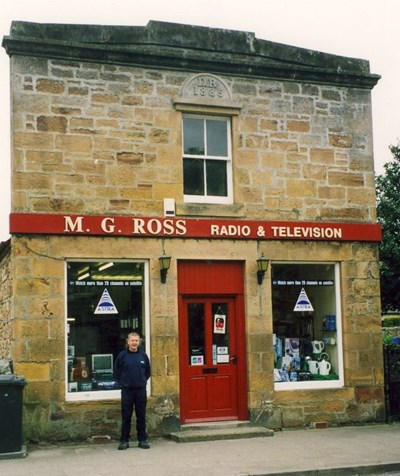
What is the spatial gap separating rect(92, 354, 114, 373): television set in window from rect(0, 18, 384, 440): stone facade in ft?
2.13

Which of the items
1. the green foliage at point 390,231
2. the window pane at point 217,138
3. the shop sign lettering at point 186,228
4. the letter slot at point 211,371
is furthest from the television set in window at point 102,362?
the green foliage at point 390,231

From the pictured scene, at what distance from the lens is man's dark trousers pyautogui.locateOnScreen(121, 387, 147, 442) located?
37.7ft

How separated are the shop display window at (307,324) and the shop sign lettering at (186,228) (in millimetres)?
671

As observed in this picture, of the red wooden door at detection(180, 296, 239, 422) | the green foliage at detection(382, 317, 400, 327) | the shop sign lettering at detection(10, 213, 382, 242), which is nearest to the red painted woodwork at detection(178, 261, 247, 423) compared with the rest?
the red wooden door at detection(180, 296, 239, 422)

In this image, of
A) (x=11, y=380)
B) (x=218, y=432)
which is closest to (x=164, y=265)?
(x=218, y=432)

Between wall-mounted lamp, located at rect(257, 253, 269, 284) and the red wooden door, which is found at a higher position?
wall-mounted lamp, located at rect(257, 253, 269, 284)

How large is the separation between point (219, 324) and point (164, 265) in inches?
64.7

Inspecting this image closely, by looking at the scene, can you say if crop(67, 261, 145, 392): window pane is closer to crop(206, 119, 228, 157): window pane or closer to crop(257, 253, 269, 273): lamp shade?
crop(257, 253, 269, 273): lamp shade

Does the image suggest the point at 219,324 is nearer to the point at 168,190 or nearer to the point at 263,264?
the point at 263,264

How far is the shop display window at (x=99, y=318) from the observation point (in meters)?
12.3

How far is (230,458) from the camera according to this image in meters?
10.5

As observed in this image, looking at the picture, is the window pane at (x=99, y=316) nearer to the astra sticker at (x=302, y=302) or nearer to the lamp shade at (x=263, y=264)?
the lamp shade at (x=263, y=264)

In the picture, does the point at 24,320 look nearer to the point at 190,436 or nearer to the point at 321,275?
the point at 190,436

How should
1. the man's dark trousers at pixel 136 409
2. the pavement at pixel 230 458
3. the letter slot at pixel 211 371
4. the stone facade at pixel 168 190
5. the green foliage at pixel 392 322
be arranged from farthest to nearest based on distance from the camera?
1. the green foliage at pixel 392 322
2. the letter slot at pixel 211 371
3. the stone facade at pixel 168 190
4. the man's dark trousers at pixel 136 409
5. the pavement at pixel 230 458
